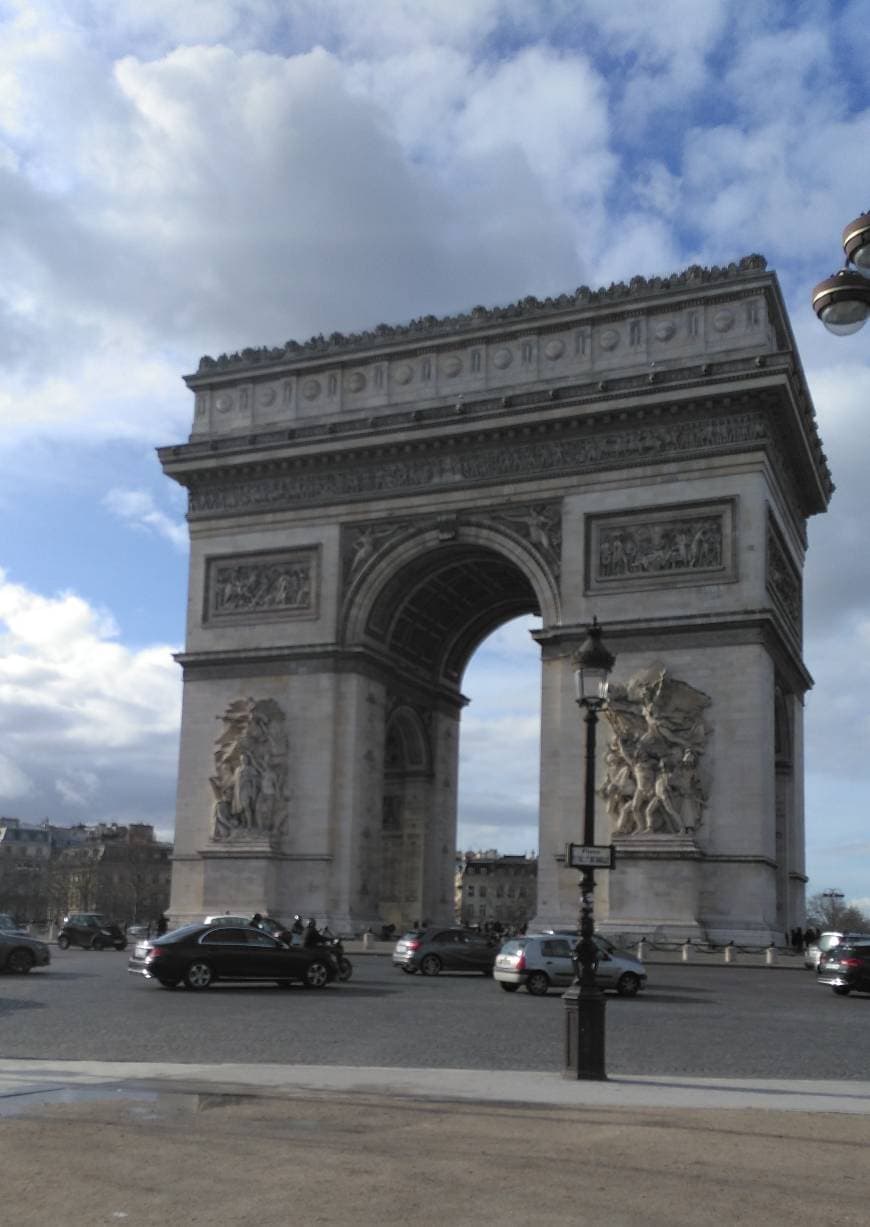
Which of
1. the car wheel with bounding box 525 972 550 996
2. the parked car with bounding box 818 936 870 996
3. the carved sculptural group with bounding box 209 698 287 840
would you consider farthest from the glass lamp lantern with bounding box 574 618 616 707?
the carved sculptural group with bounding box 209 698 287 840

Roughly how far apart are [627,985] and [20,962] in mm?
12485

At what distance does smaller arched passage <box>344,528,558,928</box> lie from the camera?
45594 millimetres

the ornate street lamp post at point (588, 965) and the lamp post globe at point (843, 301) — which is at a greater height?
the lamp post globe at point (843, 301)

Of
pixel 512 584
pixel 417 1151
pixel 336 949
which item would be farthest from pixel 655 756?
pixel 417 1151

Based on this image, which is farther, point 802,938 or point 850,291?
point 802,938

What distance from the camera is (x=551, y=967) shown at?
27.0m

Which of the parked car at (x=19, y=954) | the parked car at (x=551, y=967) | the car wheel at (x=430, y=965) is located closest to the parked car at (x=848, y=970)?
the parked car at (x=551, y=967)

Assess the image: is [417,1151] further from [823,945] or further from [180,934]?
[823,945]

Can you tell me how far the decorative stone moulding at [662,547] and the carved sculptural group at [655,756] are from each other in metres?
2.90

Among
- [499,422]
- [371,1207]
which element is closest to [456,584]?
[499,422]

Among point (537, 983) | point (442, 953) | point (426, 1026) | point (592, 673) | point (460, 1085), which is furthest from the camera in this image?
point (442, 953)

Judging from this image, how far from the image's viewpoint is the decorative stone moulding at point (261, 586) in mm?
46281

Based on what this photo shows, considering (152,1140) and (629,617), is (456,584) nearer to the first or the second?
(629,617)

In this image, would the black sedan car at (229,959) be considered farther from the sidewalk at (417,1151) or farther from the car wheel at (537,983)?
the sidewalk at (417,1151)
